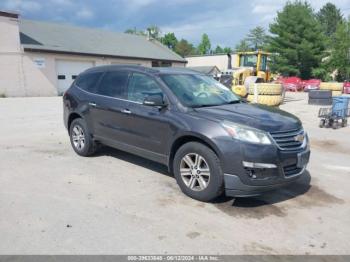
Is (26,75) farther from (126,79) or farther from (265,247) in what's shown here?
(265,247)

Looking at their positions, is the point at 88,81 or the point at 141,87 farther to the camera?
the point at 88,81

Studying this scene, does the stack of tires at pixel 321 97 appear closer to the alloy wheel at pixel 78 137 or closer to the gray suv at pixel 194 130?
the gray suv at pixel 194 130

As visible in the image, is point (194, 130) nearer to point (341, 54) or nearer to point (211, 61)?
point (341, 54)

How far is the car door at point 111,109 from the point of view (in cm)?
563

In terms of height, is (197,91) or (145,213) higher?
(197,91)

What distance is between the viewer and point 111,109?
19.1 ft

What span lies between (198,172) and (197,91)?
4.75 ft

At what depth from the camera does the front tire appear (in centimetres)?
430

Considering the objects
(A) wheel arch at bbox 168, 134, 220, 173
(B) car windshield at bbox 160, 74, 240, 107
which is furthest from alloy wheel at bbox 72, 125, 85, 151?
(A) wheel arch at bbox 168, 134, 220, 173

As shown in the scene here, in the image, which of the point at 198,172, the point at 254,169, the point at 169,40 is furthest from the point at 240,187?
the point at 169,40

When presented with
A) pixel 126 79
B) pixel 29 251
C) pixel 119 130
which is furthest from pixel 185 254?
pixel 126 79

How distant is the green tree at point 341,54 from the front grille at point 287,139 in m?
41.4

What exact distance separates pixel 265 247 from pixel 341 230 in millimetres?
1077

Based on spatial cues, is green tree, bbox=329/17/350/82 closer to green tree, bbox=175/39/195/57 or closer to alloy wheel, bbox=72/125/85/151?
alloy wheel, bbox=72/125/85/151
